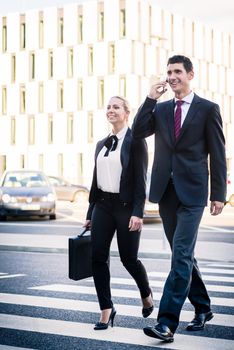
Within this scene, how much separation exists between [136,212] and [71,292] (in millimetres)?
2704

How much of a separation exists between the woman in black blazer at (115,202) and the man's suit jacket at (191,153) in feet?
1.06

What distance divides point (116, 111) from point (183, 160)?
80cm

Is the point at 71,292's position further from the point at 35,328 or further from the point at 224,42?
the point at 224,42

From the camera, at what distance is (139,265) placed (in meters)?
6.41

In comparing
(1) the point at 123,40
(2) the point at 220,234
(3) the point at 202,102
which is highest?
(1) the point at 123,40

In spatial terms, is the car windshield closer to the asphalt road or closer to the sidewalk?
the sidewalk

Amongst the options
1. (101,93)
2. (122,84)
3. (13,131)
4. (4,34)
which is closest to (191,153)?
(122,84)

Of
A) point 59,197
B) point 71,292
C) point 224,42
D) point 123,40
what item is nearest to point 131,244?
point 71,292

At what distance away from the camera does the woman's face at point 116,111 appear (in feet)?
20.8

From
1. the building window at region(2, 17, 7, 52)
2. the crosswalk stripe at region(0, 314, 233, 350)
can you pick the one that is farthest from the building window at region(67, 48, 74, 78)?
the crosswalk stripe at region(0, 314, 233, 350)

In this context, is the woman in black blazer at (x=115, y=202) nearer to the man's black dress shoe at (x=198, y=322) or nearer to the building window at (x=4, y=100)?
the man's black dress shoe at (x=198, y=322)

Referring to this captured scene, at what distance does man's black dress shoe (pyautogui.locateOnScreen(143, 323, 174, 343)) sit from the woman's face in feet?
5.38

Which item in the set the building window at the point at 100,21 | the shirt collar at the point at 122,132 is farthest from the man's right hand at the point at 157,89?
the building window at the point at 100,21

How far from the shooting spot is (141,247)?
46.3 ft
